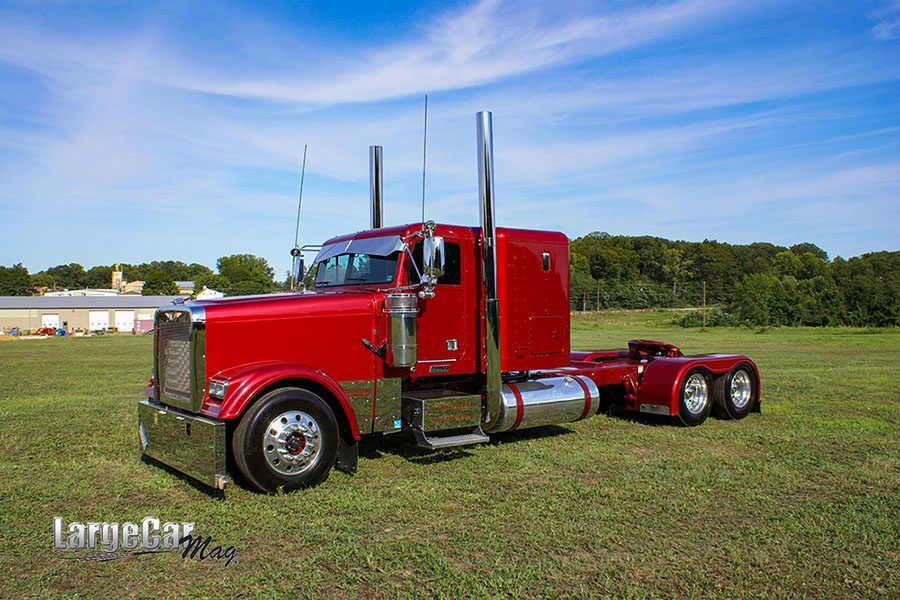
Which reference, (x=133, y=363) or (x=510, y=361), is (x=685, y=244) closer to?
(x=133, y=363)

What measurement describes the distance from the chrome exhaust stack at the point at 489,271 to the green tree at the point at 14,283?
13392 cm

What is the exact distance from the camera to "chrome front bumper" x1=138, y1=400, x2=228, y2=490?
6465 mm

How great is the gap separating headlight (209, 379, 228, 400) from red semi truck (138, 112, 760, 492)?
0.02 m

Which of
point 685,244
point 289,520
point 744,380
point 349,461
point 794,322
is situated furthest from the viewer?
point 685,244

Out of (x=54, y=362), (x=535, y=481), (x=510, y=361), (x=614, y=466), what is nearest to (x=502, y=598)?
(x=535, y=481)

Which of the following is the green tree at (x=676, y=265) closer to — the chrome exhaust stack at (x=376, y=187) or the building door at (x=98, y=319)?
the building door at (x=98, y=319)

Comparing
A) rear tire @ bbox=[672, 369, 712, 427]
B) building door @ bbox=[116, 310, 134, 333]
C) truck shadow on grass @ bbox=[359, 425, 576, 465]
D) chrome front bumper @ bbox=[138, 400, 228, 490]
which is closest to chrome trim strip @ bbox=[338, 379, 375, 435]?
truck shadow on grass @ bbox=[359, 425, 576, 465]

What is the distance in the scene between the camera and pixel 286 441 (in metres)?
6.87

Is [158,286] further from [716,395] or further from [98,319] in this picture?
[716,395]

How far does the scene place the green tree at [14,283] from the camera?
122 meters

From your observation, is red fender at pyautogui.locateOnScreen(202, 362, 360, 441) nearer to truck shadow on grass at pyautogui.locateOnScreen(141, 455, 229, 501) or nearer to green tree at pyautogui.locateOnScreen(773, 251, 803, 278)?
truck shadow on grass at pyautogui.locateOnScreen(141, 455, 229, 501)

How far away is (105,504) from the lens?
6.70m

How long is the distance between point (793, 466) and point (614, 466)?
1.95m

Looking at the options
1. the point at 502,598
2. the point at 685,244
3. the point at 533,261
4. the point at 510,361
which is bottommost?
the point at 502,598
